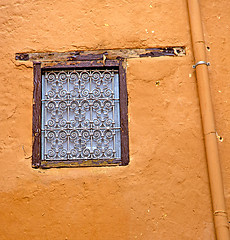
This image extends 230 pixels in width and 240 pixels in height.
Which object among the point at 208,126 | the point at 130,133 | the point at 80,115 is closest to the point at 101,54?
the point at 80,115

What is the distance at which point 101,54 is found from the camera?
4.53 m

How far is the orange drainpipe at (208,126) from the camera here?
394cm

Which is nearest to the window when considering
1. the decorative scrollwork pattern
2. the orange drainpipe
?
the decorative scrollwork pattern

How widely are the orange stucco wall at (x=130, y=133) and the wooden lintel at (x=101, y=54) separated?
6cm

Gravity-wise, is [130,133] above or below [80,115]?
below

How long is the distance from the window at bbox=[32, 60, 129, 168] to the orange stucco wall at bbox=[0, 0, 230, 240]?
0.32 feet

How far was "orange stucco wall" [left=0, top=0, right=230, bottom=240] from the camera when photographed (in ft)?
13.2

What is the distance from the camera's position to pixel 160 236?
3.98 m

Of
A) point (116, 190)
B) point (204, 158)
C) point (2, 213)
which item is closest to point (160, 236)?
point (116, 190)

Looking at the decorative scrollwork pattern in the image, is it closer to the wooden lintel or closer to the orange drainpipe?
the wooden lintel

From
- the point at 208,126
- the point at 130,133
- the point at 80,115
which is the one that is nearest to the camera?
the point at 208,126

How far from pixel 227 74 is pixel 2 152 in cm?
255

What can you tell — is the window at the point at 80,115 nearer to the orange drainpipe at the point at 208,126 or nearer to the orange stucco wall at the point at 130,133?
the orange stucco wall at the point at 130,133

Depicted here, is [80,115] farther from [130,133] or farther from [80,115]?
[130,133]
